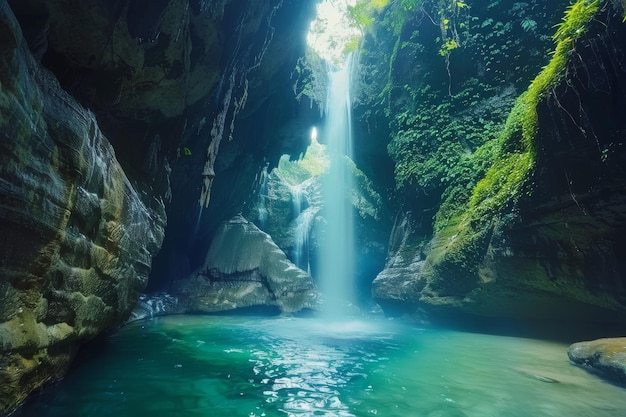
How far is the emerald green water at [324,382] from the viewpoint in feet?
12.6

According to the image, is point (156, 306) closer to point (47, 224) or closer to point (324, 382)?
point (324, 382)

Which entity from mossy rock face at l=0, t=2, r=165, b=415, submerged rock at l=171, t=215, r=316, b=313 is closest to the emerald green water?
mossy rock face at l=0, t=2, r=165, b=415

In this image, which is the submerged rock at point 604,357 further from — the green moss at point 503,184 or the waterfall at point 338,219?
the waterfall at point 338,219

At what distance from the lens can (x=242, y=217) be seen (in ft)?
67.1

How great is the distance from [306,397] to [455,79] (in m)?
13.9

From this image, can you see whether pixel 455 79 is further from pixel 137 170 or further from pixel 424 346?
pixel 137 170

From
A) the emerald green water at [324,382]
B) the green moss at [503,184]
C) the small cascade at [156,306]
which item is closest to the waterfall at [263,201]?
the small cascade at [156,306]

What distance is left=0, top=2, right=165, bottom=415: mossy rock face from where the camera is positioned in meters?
3.10

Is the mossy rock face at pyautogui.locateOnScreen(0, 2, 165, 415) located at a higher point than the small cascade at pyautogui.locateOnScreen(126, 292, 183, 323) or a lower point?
higher

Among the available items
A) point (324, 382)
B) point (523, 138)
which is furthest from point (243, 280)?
point (523, 138)

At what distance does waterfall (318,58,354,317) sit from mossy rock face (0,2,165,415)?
16.1m

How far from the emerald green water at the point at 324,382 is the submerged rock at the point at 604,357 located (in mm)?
234

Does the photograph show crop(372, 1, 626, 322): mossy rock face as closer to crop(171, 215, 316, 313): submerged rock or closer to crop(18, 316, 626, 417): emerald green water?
crop(18, 316, 626, 417): emerald green water

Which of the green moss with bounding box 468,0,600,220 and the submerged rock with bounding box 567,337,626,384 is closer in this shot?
the submerged rock with bounding box 567,337,626,384
